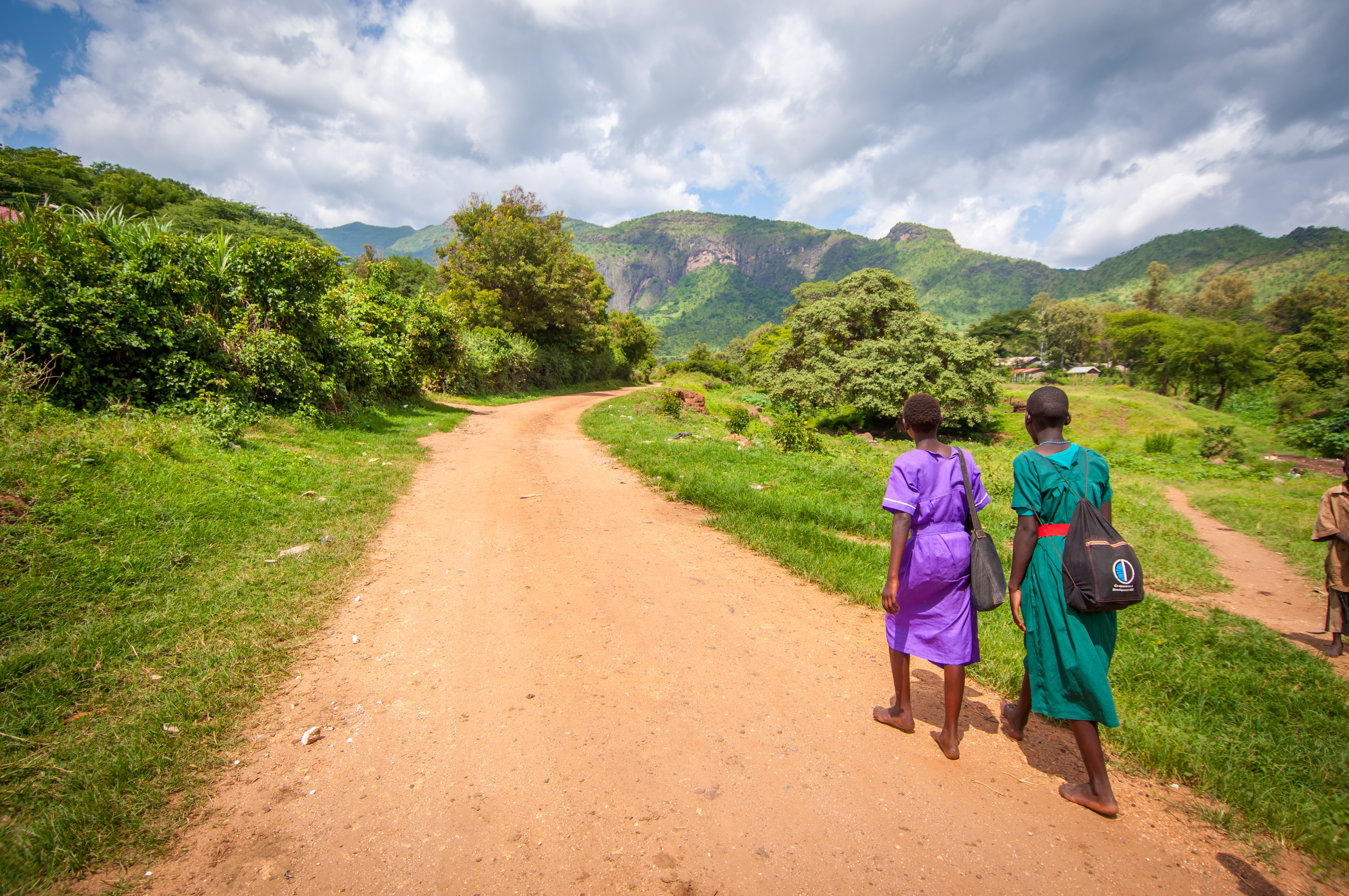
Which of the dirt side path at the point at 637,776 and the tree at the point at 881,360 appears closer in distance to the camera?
the dirt side path at the point at 637,776

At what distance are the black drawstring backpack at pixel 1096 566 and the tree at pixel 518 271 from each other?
2685 cm

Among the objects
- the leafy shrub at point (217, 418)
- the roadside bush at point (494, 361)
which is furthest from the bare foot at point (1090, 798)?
the roadside bush at point (494, 361)

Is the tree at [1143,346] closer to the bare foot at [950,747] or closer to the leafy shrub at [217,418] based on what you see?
the bare foot at [950,747]

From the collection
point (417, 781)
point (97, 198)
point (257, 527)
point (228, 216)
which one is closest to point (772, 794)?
point (417, 781)

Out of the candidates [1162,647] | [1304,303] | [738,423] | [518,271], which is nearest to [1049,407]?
[1162,647]

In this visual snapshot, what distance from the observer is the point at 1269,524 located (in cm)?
954

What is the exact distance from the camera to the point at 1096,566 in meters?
2.55

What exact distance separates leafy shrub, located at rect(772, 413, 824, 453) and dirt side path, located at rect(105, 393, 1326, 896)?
8.06 m

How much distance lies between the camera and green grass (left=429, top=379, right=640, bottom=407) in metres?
20.2

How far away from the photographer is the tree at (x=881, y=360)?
71.7ft

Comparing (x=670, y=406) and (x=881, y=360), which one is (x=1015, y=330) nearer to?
(x=881, y=360)

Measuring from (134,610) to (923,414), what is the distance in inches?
219

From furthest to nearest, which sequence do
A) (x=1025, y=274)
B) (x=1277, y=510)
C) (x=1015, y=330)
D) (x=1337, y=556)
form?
(x=1025, y=274) → (x=1015, y=330) → (x=1277, y=510) → (x=1337, y=556)

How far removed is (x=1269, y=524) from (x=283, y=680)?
14576 millimetres
